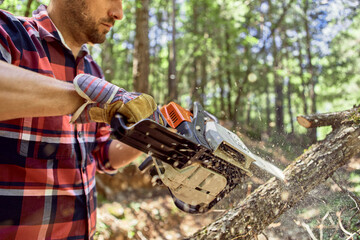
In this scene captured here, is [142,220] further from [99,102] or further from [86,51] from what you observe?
[99,102]

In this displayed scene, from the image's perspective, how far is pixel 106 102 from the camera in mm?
1218

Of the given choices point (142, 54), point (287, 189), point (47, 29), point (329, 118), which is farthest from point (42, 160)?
point (142, 54)

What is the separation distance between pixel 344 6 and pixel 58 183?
744 centimetres

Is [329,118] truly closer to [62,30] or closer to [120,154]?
[120,154]

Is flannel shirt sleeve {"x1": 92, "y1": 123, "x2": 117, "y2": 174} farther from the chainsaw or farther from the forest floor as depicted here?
the forest floor

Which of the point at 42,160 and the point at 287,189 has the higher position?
the point at 42,160

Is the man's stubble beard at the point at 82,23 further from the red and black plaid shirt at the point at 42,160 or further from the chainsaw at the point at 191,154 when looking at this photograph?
the chainsaw at the point at 191,154

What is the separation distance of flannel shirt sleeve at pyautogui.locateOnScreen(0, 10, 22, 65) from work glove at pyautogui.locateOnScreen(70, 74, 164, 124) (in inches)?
17.5

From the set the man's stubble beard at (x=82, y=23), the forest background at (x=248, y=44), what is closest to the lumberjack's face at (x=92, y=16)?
the man's stubble beard at (x=82, y=23)

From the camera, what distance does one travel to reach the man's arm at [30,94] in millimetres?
1005

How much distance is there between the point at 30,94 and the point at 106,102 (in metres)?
0.31

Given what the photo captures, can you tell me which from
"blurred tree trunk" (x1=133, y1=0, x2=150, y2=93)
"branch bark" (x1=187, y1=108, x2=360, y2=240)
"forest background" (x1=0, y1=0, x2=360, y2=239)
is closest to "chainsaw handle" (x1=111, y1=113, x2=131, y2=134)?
"branch bark" (x1=187, y1=108, x2=360, y2=240)

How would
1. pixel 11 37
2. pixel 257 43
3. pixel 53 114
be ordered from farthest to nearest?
1. pixel 257 43
2. pixel 11 37
3. pixel 53 114

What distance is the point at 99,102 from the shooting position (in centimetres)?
122
